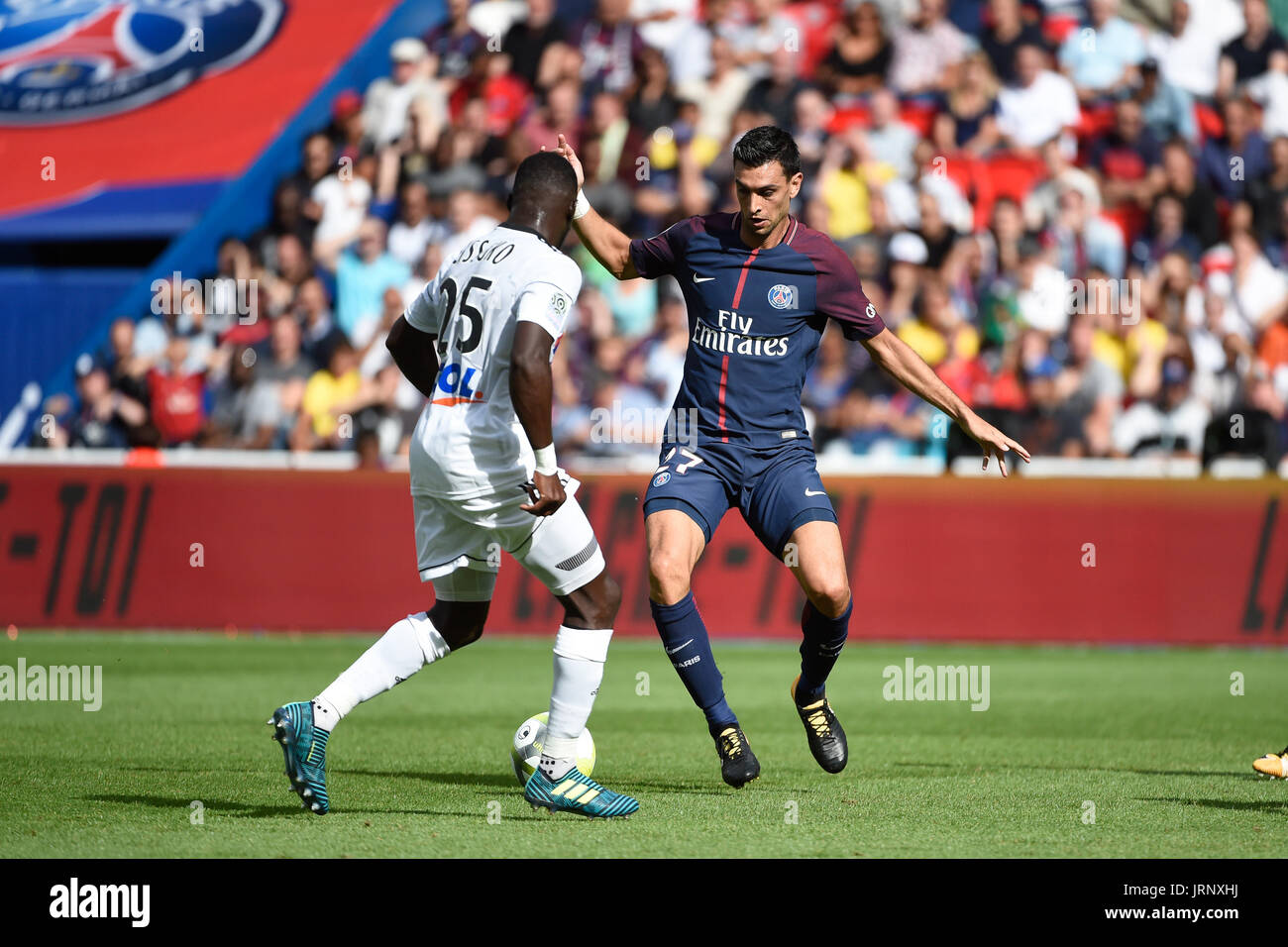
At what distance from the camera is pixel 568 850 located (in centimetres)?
600

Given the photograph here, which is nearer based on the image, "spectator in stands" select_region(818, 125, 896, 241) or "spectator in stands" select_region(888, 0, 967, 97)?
"spectator in stands" select_region(818, 125, 896, 241)

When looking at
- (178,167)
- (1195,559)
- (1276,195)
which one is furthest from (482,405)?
(178,167)

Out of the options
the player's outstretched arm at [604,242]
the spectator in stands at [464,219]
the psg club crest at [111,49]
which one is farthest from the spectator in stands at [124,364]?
the player's outstretched arm at [604,242]

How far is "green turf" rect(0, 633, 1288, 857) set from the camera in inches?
248

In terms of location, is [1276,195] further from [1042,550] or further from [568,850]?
[568,850]

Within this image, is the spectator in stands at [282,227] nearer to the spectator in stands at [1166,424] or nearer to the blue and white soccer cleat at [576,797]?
the spectator in stands at [1166,424]

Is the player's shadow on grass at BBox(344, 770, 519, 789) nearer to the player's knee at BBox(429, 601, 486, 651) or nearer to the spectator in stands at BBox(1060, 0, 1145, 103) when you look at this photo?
the player's knee at BBox(429, 601, 486, 651)

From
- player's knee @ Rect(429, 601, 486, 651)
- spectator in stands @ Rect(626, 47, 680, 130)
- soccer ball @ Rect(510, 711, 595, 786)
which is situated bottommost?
soccer ball @ Rect(510, 711, 595, 786)

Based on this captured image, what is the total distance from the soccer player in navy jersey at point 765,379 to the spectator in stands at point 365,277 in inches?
404

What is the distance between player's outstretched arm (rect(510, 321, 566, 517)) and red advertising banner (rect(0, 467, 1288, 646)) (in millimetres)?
8326

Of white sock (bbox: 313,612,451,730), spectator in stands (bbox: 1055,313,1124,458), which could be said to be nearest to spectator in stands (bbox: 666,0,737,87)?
spectator in stands (bbox: 1055,313,1124,458)

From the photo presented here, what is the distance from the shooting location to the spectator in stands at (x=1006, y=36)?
736 inches

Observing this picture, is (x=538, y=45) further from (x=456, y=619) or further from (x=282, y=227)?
(x=456, y=619)

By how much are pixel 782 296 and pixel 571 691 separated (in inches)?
80.8
